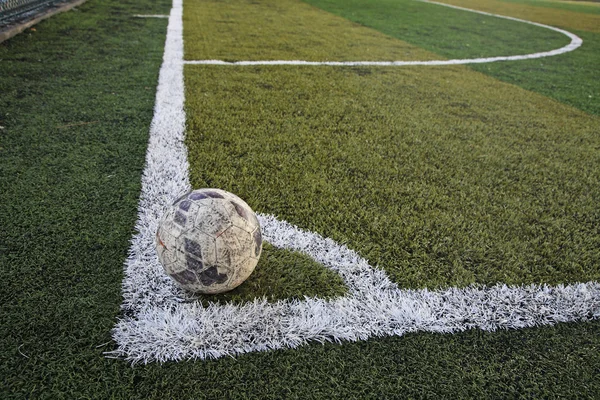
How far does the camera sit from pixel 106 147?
3.29m

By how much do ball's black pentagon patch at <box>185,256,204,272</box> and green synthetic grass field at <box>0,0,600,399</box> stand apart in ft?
0.93

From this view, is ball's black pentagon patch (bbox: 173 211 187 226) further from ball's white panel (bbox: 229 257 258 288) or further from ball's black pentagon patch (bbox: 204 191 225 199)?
ball's white panel (bbox: 229 257 258 288)

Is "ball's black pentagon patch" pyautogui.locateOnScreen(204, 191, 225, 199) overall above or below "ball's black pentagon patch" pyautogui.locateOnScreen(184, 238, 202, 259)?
above

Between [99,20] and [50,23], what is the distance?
0.96 m

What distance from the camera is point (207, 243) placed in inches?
69.1

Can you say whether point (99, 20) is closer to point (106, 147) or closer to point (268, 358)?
point (106, 147)

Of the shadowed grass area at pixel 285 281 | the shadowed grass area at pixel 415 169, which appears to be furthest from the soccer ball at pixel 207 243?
the shadowed grass area at pixel 415 169

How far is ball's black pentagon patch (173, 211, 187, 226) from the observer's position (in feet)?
5.88

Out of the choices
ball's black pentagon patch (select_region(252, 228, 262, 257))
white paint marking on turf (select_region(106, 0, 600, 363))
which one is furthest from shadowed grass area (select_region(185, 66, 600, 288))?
ball's black pentagon patch (select_region(252, 228, 262, 257))

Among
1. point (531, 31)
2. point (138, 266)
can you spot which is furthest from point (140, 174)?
point (531, 31)

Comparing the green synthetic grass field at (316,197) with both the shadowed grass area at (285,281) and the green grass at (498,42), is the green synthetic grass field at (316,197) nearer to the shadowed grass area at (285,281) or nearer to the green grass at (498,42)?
the shadowed grass area at (285,281)

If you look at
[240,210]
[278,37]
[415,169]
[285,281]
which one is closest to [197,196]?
[240,210]

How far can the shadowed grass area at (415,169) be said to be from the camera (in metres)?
2.38

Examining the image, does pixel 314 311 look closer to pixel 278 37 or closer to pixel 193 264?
pixel 193 264
